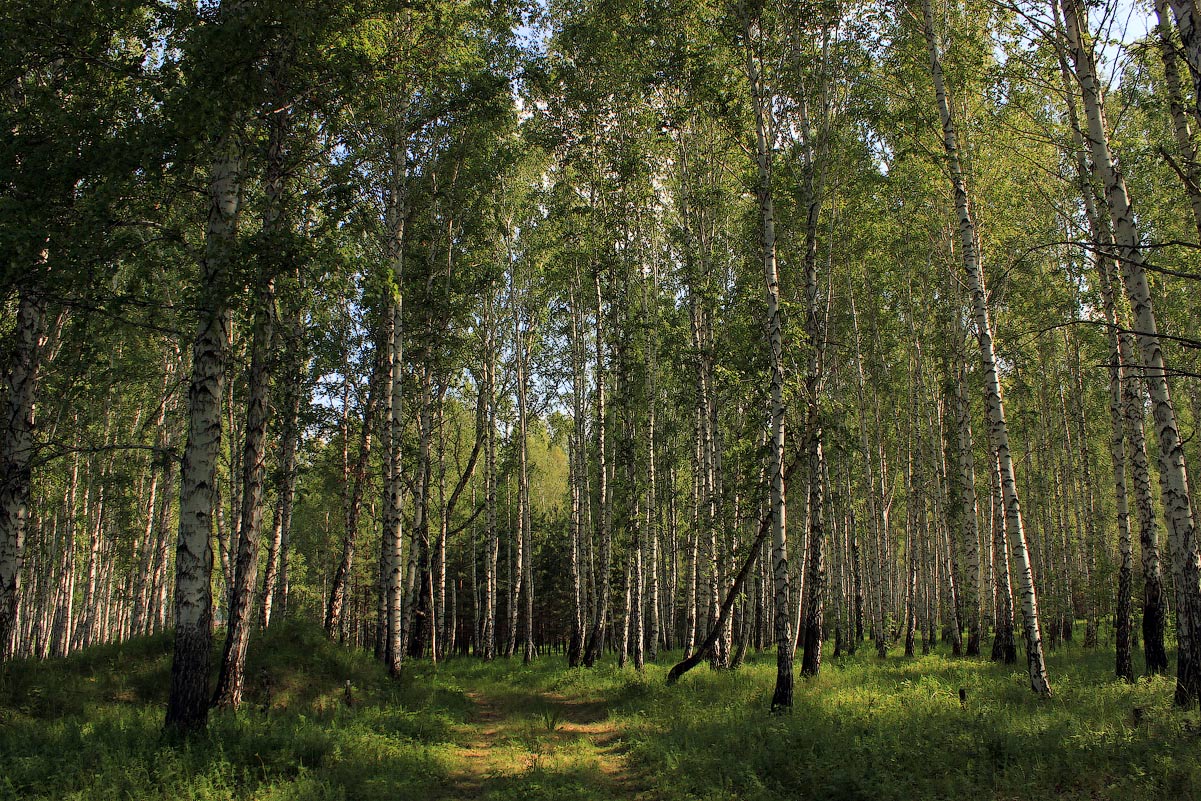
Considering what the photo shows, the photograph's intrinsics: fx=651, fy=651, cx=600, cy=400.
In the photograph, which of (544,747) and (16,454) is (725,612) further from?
(16,454)

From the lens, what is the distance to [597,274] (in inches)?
738

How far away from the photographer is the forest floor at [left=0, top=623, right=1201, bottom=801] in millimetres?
6469

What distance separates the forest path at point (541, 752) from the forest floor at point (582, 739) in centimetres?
5

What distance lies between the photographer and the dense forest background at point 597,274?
25.7 ft

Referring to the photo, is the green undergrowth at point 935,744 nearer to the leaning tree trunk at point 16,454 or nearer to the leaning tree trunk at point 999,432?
the leaning tree trunk at point 999,432

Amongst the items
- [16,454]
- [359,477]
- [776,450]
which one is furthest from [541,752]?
[359,477]

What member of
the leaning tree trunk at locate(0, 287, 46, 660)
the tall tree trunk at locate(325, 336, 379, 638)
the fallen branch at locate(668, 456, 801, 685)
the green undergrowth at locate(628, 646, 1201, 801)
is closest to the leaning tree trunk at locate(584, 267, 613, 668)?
the fallen branch at locate(668, 456, 801, 685)

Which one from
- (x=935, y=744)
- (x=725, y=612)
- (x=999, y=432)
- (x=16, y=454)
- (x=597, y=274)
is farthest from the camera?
(x=597, y=274)

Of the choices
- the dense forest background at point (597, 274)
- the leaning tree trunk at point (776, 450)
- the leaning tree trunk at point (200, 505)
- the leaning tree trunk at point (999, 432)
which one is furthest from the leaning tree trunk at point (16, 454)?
the leaning tree trunk at point (999, 432)

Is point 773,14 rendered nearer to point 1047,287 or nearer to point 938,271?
point 938,271

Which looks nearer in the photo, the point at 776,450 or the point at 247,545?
the point at 247,545

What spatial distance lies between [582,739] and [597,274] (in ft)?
40.1

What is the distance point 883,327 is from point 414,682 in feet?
65.1

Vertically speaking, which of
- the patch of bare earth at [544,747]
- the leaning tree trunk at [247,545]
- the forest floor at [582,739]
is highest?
the leaning tree trunk at [247,545]
